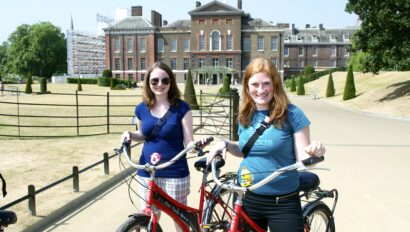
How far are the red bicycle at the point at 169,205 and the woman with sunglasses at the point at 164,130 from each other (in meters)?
0.17

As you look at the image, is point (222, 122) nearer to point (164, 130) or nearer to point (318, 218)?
point (318, 218)

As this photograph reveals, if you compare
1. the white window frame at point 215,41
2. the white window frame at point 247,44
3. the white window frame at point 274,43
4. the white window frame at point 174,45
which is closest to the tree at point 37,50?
the white window frame at point 174,45

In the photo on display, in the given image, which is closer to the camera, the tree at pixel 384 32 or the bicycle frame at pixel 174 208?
the bicycle frame at pixel 174 208

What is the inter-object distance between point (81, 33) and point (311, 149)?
355 ft

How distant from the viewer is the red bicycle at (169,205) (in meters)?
3.09

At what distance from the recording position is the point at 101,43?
11381 centimetres

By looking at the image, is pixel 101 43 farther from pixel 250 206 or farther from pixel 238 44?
pixel 250 206

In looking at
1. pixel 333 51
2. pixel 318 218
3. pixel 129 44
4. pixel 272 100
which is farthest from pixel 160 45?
pixel 272 100

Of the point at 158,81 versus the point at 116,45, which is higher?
the point at 116,45

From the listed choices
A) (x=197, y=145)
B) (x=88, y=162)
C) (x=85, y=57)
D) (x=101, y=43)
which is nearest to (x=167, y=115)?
(x=197, y=145)

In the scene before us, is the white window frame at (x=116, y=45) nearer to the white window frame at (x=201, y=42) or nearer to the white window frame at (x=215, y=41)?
the white window frame at (x=201, y=42)

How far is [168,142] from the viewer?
3562 millimetres

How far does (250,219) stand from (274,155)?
1.68 feet

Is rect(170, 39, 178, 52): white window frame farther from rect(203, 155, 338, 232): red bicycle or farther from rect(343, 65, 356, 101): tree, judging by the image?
rect(203, 155, 338, 232): red bicycle
